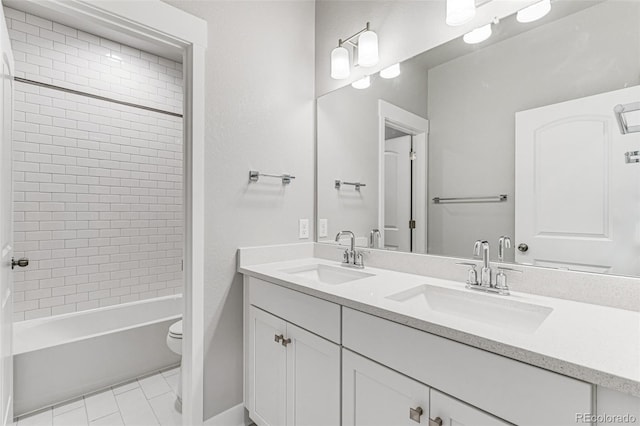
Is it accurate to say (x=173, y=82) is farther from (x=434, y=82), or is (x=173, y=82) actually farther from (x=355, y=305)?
(x=355, y=305)

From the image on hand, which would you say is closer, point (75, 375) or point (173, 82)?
point (75, 375)

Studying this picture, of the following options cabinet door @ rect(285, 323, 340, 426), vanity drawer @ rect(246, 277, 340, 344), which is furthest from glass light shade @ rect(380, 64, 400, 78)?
cabinet door @ rect(285, 323, 340, 426)

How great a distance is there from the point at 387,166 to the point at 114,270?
246 centimetres

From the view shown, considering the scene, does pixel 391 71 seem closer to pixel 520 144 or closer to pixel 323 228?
pixel 520 144

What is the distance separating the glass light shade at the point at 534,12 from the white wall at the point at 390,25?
0.02 metres

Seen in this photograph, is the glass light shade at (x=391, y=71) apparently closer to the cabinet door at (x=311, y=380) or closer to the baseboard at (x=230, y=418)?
the cabinet door at (x=311, y=380)

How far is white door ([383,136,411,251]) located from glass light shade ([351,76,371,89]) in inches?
14.7

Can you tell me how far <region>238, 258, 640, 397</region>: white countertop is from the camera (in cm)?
63

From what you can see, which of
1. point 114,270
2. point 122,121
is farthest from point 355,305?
point 122,121

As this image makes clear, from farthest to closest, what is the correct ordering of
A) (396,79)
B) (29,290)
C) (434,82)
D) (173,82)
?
(173,82), (29,290), (396,79), (434,82)

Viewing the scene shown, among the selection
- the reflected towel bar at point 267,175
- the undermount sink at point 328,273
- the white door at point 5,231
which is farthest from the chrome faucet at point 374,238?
the white door at point 5,231

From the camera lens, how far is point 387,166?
177cm

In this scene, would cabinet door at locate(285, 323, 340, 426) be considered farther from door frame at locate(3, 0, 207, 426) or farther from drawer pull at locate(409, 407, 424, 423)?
door frame at locate(3, 0, 207, 426)

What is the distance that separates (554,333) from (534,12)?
119 cm
